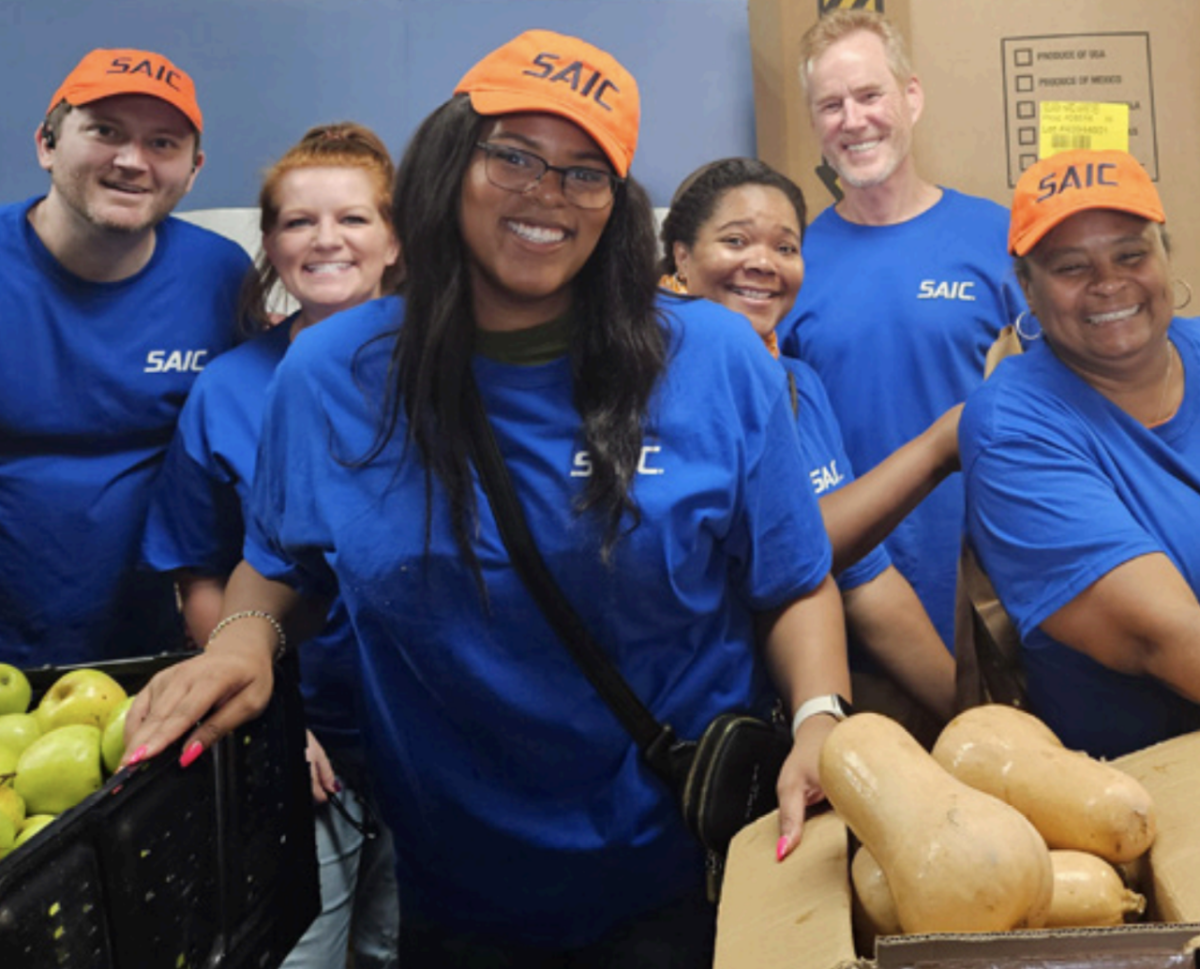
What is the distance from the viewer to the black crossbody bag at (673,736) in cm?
129

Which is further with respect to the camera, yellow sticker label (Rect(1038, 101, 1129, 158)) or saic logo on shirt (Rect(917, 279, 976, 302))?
yellow sticker label (Rect(1038, 101, 1129, 158))

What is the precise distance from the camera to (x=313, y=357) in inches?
55.2

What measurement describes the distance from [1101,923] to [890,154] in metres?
1.77

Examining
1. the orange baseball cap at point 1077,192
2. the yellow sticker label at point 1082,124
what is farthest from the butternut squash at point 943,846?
the yellow sticker label at point 1082,124

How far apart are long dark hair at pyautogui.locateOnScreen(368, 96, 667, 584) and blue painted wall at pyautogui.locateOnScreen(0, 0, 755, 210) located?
70.7 inches

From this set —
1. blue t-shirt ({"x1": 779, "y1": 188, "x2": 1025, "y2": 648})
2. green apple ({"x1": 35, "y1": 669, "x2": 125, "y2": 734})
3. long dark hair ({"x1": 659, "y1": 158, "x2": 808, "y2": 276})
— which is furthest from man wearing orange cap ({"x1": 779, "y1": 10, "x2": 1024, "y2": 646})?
green apple ({"x1": 35, "y1": 669, "x2": 125, "y2": 734})

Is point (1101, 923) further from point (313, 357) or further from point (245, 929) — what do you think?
point (313, 357)

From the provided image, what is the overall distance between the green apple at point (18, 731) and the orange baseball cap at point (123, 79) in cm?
109

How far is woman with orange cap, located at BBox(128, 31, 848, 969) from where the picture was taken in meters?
1.31

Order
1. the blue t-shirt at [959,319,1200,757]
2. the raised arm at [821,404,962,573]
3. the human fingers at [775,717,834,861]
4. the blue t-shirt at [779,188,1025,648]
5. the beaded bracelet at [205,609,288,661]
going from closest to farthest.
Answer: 1. the human fingers at [775,717,834,861]
2. the beaded bracelet at [205,609,288,661]
3. the blue t-shirt at [959,319,1200,757]
4. the raised arm at [821,404,962,573]
5. the blue t-shirt at [779,188,1025,648]

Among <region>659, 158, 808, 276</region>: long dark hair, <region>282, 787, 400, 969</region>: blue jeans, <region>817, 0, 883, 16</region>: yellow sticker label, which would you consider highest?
<region>817, 0, 883, 16</region>: yellow sticker label

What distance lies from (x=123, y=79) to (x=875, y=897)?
67.6 inches

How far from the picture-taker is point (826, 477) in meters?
1.86

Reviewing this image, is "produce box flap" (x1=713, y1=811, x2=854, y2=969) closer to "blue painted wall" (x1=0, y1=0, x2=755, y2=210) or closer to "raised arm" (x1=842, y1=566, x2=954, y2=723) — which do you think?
"raised arm" (x1=842, y1=566, x2=954, y2=723)
